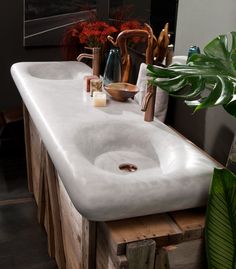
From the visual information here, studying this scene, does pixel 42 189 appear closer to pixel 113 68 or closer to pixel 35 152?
pixel 35 152

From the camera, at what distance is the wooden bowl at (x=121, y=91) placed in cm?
178

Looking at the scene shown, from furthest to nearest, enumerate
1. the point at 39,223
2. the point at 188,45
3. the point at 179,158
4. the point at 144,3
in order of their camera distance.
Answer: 1. the point at 39,223
2. the point at 144,3
3. the point at 188,45
4. the point at 179,158

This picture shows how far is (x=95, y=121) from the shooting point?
5.02 feet

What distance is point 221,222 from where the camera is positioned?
3.33 ft

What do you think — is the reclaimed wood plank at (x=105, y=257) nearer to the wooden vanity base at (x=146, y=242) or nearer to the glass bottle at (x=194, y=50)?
the wooden vanity base at (x=146, y=242)

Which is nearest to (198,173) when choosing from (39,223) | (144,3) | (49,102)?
(49,102)

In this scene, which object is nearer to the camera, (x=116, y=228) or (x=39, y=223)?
(x=116, y=228)

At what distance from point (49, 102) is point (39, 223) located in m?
Answer: 1.07

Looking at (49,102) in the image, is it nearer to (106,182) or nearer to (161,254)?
(106,182)

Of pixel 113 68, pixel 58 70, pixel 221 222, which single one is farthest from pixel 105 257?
pixel 58 70

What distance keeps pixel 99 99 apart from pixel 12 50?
2194mm

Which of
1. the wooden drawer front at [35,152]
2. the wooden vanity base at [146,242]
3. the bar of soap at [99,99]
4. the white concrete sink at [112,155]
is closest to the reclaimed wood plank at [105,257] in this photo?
the wooden vanity base at [146,242]

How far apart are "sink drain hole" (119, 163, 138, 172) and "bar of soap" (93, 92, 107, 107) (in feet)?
1.30

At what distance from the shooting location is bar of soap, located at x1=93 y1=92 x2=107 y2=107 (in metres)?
1.72
